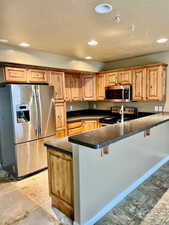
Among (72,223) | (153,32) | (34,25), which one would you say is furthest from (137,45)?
(72,223)

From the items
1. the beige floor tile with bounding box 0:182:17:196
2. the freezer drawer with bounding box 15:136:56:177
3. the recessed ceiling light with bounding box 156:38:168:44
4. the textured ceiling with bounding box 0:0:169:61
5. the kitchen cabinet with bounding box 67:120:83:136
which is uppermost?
the recessed ceiling light with bounding box 156:38:168:44

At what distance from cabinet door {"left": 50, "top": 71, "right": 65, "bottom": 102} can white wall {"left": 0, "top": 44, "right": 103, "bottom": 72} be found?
11.5 inches

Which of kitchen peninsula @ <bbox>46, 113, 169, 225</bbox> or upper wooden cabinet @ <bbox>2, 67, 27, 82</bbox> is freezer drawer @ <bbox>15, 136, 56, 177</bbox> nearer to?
kitchen peninsula @ <bbox>46, 113, 169, 225</bbox>

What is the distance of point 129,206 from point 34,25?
2851 millimetres

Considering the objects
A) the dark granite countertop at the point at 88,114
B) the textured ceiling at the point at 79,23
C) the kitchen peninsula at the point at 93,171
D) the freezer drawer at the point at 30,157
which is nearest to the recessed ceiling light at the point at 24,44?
the textured ceiling at the point at 79,23

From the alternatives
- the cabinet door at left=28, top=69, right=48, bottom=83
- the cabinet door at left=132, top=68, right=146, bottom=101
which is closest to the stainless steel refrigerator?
the cabinet door at left=28, top=69, right=48, bottom=83

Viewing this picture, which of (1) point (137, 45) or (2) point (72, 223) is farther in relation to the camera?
(1) point (137, 45)

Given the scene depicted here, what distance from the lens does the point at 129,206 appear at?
225 centimetres

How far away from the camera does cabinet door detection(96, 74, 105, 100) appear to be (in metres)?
4.80

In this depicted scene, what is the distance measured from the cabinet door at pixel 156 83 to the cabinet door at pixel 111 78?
36.2 inches

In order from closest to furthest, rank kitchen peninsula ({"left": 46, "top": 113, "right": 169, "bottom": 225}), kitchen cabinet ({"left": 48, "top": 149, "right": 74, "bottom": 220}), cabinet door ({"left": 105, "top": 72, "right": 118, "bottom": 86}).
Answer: kitchen peninsula ({"left": 46, "top": 113, "right": 169, "bottom": 225}) < kitchen cabinet ({"left": 48, "top": 149, "right": 74, "bottom": 220}) < cabinet door ({"left": 105, "top": 72, "right": 118, "bottom": 86})

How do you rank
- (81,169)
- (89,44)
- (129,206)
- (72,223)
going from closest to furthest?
(81,169) < (72,223) < (129,206) < (89,44)

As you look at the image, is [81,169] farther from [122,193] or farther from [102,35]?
[102,35]

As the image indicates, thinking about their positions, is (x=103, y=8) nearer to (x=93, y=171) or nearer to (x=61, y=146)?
(x=61, y=146)
